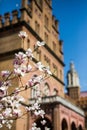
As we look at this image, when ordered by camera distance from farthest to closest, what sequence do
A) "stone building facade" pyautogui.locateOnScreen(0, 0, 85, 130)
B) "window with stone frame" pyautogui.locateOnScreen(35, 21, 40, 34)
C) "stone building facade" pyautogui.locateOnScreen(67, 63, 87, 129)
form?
"stone building facade" pyautogui.locateOnScreen(67, 63, 87, 129)
"window with stone frame" pyautogui.locateOnScreen(35, 21, 40, 34)
"stone building facade" pyautogui.locateOnScreen(0, 0, 85, 130)

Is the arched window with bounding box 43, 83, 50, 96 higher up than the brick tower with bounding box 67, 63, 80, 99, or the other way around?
the brick tower with bounding box 67, 63, 80, 99

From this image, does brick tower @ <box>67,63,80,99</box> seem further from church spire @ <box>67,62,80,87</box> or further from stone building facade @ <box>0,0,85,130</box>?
stone building facade @ <box>0,0,85,130</box>

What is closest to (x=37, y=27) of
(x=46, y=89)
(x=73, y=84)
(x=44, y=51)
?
(x=44, y=51)

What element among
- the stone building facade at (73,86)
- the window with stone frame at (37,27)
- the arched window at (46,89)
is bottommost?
the arched window at (46,89)

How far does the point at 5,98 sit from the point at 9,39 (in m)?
24.1

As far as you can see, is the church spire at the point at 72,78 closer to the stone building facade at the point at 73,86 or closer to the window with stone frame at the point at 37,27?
the stone building facade at the point at 73,86

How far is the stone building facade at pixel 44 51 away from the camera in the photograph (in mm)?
29453

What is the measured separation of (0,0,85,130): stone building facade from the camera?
96.6 ft

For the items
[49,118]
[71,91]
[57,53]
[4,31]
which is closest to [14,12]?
[4,31]

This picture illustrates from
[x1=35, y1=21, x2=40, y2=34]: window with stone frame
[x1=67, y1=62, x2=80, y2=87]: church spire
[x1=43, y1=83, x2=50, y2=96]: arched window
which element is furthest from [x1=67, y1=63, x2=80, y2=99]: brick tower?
[x1=35, y1=21, x2=40, y2=34]: window with stone frame

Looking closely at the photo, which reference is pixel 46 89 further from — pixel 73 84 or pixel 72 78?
pixel 72 78

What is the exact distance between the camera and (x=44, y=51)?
119 feet

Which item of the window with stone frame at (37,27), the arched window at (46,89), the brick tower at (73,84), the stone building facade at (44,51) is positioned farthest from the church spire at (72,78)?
the window with stone frame at (37,27)

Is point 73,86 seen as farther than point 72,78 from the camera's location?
No
